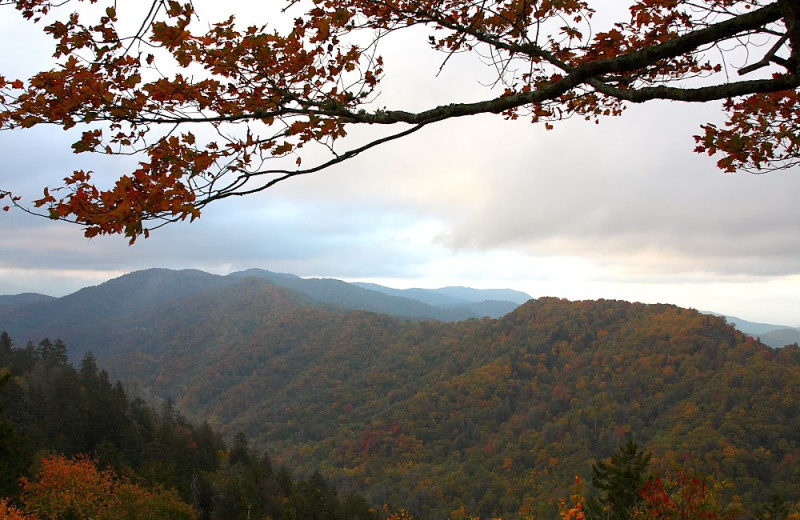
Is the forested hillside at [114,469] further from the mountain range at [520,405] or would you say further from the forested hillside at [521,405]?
the forested hillside at [521,405]

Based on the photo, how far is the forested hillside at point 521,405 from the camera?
53.5 meters

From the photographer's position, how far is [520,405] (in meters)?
86.2

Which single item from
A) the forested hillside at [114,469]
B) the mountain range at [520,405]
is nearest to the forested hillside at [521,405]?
the mountain range at [520,405]

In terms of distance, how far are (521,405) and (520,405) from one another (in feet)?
0.79

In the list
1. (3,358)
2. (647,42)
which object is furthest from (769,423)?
(3,358)

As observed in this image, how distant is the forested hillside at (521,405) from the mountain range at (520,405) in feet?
0.95

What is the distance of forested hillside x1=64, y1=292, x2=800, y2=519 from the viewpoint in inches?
2108

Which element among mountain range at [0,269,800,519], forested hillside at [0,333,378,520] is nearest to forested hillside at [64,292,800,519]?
mountain range at [0,269,800,519]

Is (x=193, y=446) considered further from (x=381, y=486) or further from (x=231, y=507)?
(x=381, y=486)

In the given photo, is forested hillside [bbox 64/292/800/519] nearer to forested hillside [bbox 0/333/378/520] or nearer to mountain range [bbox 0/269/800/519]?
mountain range [bbox 0/269/800/519]

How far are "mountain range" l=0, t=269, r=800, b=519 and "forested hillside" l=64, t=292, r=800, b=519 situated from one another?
290 millimetres

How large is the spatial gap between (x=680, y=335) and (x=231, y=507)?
271 ft

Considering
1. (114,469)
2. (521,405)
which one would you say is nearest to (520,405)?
(521,405)

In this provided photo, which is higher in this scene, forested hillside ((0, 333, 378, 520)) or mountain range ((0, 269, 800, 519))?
forested hillside ((0, 333, 378, 520))
